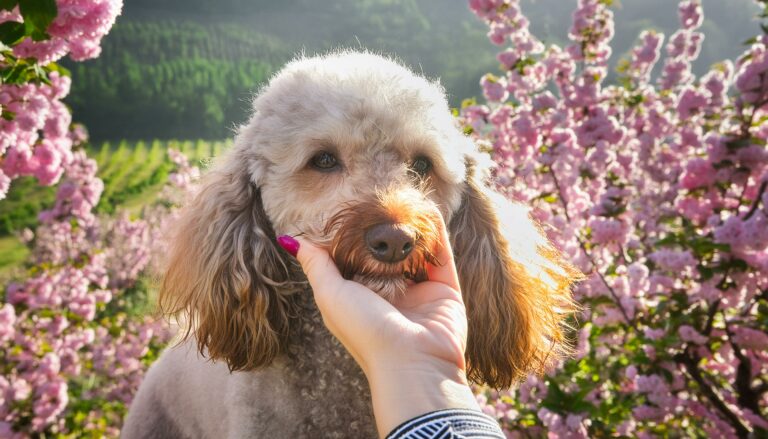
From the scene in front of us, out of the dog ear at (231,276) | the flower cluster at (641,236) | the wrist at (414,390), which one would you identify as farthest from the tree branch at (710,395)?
the wrist at (414,390)

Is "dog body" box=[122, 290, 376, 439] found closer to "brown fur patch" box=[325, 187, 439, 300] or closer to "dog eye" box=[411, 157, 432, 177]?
"brown fur patch" box=[325, 187, 439, 300]

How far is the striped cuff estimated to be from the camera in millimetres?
891

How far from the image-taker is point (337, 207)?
1631mm

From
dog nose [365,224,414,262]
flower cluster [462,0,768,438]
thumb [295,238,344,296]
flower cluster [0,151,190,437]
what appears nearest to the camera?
thumb [295,238,344,296]

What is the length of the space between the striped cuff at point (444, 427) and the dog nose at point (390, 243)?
1.82 feet

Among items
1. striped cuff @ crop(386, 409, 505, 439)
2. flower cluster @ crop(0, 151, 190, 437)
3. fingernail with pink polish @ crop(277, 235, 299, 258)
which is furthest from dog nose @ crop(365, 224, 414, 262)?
flower cluster @ crop(0, 151, 190, 437)

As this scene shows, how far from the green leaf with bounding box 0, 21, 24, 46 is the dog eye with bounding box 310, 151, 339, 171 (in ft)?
3.09

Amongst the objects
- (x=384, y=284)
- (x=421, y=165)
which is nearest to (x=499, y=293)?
(x=421, y=165)

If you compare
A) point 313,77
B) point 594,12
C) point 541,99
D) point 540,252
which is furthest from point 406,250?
point 594,12

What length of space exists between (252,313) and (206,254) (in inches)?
11.8

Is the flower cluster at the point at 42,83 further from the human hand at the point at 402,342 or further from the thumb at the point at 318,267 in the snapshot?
the human hand at the point at 402,342

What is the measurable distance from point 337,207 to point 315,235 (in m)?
0.11

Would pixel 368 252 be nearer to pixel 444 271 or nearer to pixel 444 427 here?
pixel 444 271

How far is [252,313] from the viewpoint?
1762mm
